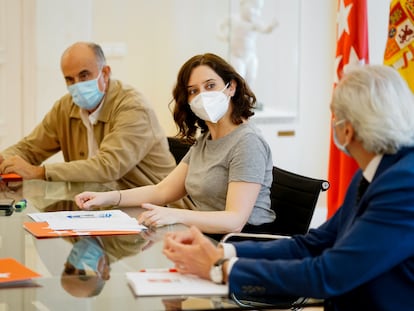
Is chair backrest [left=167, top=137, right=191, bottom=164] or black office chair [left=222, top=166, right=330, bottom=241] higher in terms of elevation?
chair backrest [left=167, top=137, right=191, bottom=164]

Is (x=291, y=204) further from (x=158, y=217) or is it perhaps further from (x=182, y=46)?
(x=182, y=46)

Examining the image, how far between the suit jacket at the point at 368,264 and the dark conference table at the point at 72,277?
12cm

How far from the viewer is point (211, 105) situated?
9.49ft

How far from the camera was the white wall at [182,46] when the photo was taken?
5102 mm

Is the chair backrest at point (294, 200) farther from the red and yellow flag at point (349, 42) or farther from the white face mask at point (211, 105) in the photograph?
the red and yellow flag at point (349, 42)

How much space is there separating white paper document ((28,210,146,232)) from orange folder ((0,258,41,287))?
408 mm

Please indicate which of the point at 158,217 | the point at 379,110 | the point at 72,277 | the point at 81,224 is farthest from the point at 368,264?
the point at 81,224

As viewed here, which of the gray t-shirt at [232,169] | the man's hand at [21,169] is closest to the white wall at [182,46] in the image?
the man's hand at [21,169]

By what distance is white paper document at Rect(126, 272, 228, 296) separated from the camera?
1820 mm

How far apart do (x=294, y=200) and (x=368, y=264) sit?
1240 millimetres

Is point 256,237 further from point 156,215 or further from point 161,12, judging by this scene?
point 161,12

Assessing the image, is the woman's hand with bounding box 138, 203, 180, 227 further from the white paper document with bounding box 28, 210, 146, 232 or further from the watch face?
the watch face

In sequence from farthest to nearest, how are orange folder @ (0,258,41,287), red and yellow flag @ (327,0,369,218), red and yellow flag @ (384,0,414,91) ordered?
1. red and yellow flag @ (327,0,369,218)
2. red and yellow flag @ (384,0,414,91)
3. orange folder @ (0,258,41,287)

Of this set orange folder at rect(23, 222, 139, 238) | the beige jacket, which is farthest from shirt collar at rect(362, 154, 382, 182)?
the beige jacket
